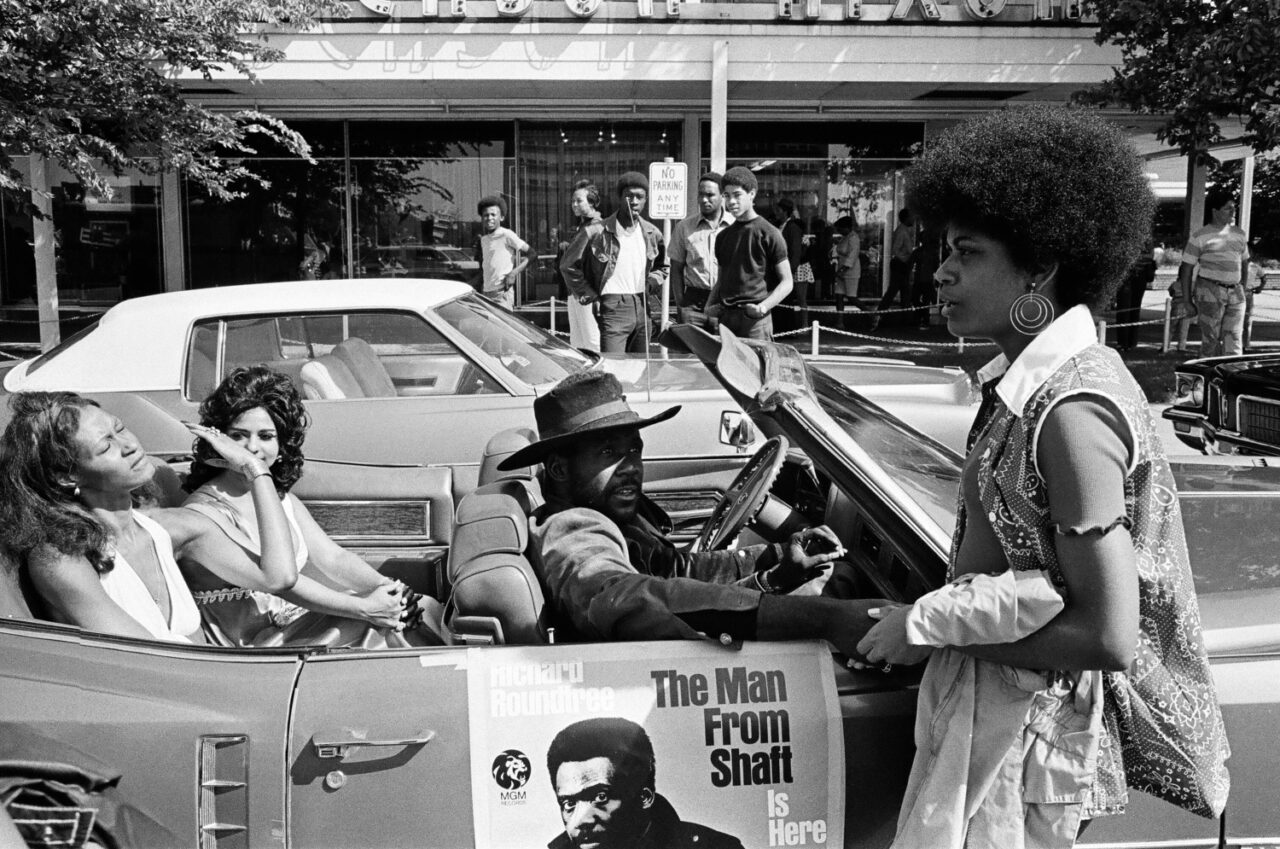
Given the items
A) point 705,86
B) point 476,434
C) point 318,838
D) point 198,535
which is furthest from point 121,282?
point 318,838

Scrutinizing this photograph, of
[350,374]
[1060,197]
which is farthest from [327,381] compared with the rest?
[1060,197]

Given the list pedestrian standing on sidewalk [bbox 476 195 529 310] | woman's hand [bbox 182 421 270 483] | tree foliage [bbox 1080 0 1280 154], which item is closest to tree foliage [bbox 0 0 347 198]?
pedestrian standing on sidewalk [bbox 476 195 529 310]

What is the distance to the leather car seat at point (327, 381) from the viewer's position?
18.3ft

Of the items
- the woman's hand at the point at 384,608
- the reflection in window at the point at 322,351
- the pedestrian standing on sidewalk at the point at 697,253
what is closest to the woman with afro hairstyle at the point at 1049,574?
the woman's hand at the point at 384,608

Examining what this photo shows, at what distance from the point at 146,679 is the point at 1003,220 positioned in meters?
1.69

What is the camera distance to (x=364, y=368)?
574 centimetres

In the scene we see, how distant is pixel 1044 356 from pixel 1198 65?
34.8ft

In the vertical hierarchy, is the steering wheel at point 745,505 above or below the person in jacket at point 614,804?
above

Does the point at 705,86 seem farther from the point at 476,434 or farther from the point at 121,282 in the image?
the point at 476,434

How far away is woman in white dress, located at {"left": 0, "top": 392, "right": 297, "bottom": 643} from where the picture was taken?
96.6 inches

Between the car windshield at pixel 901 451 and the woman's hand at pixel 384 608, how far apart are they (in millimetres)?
1196

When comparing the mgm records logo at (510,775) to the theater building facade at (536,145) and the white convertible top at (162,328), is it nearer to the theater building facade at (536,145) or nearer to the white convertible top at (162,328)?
the white convertible top at (162,328)

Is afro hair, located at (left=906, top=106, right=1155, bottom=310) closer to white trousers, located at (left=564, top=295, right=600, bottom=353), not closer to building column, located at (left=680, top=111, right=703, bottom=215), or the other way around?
white trousers, located at (left=564, top=295, right=600, bottom=353)

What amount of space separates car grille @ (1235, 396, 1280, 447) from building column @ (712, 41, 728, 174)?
327 inches
